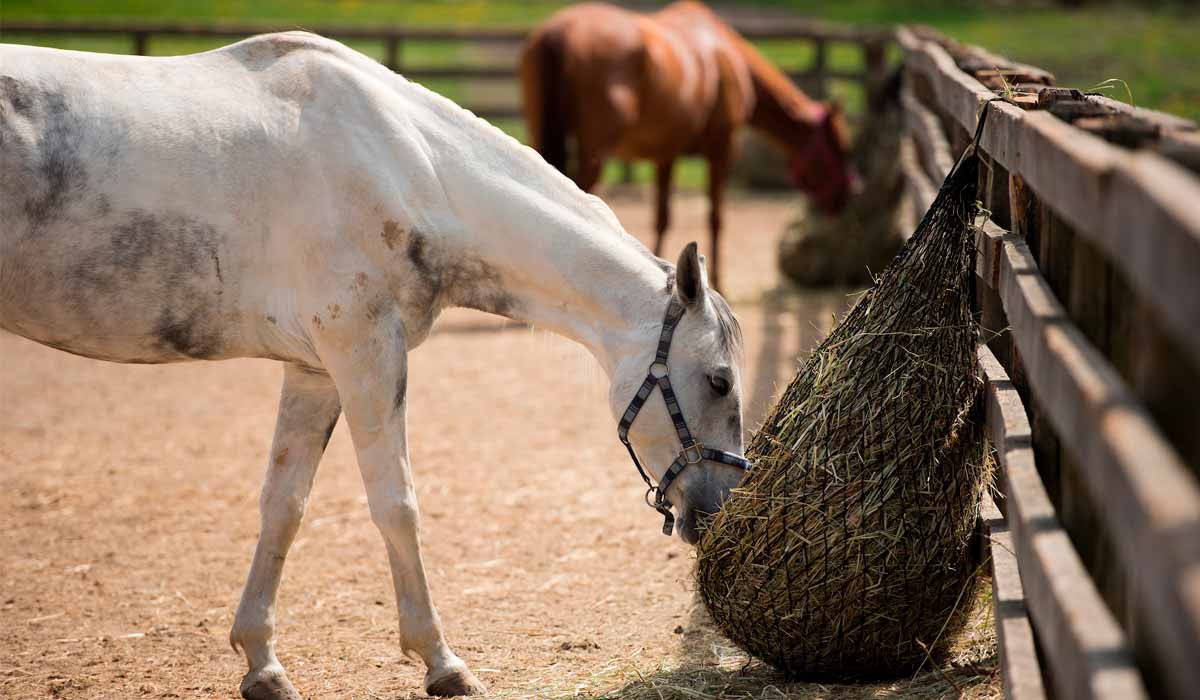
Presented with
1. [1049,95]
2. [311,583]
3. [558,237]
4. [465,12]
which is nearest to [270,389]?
[311,583]

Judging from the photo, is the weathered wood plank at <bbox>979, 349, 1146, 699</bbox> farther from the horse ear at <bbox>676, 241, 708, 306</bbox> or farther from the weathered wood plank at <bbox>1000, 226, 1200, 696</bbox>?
the horse ear at <bbox>676, 241, 708, 306</bbox>

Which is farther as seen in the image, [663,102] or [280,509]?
[663,102]

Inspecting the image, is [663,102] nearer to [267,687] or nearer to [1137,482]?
[267,687]

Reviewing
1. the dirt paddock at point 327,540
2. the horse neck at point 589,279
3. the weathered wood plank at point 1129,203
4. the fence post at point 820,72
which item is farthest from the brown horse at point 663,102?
the weathered wood plank at point 1129,203

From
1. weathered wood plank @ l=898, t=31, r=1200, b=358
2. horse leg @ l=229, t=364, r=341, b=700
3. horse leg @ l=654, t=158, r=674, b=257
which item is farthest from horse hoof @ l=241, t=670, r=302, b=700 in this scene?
horse leg @ l=654, t=158, r=674, b=257

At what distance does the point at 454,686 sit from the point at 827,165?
7994 millimetres

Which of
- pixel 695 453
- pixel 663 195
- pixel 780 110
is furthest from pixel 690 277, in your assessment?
pixel 780 110

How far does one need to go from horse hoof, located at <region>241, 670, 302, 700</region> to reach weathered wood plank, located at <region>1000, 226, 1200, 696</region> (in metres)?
2.35

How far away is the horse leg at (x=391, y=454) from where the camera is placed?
131 inches

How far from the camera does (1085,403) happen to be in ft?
5.63

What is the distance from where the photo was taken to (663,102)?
9.86m

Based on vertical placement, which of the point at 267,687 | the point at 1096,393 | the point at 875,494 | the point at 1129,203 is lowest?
the point at 267,687

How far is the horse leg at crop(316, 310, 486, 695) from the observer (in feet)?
10.9

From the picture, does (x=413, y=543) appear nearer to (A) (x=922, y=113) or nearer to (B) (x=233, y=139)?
(B) (x=233, y=139)
